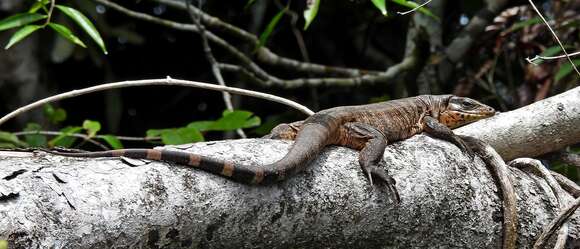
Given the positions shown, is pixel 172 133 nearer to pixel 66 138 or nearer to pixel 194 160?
pixel 66 138

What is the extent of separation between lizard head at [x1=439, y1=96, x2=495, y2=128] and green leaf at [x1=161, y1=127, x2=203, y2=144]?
1.50 meters

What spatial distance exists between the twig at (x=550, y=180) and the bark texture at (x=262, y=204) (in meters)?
0.03

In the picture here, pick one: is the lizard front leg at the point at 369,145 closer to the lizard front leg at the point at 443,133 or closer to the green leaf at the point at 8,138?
the lizard front leg at the point at 443,133

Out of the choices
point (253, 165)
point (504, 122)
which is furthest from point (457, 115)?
point (253, 165)

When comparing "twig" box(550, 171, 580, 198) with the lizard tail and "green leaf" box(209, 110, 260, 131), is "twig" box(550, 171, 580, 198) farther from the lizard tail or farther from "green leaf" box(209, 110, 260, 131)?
"green leaf" box(209, 110, 260, 131)

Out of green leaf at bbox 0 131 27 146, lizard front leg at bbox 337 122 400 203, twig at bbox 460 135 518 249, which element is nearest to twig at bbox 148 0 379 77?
green leaf at bbox 0 131 27 146

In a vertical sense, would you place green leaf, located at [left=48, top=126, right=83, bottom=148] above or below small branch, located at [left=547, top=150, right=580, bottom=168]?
below

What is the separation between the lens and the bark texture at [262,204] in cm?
250

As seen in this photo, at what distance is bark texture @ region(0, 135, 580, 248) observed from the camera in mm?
2500

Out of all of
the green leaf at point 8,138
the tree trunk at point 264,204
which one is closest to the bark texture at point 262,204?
the tree trunk at point 264,204

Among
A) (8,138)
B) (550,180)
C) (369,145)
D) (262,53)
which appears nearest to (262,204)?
(369,145)

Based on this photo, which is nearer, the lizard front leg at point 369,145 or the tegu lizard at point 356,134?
the tegu lizard at point 356,134

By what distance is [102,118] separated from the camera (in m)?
7.93

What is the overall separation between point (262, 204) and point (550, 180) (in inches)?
55.5
